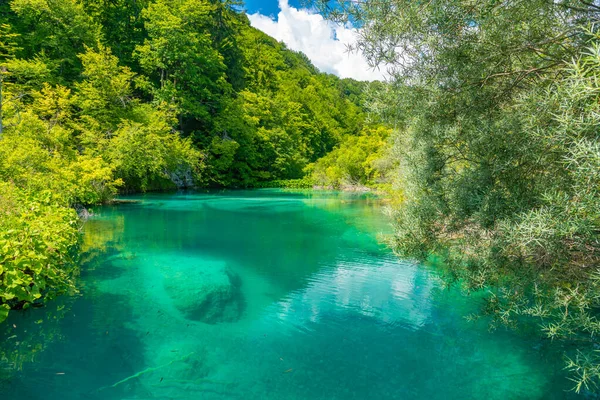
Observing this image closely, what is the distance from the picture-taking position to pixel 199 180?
36562 millimetres

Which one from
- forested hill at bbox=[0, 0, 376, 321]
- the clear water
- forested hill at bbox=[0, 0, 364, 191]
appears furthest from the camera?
forested hill at bbox=[0, 0, 364, 191]

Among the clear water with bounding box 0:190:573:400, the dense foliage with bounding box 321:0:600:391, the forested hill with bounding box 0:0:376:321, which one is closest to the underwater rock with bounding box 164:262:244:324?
the clear water with bounding box 0:190:573:400

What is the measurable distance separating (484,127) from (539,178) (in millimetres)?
932

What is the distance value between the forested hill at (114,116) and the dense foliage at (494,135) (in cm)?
573

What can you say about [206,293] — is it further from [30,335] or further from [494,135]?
[494,135]

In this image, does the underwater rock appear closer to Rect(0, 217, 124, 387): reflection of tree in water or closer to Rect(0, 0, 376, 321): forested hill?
Rect(0, 217, 124, 387): reflection of tree in water

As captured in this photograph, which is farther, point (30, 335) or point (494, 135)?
point (30, 335)

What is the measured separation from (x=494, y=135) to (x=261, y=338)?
480cm

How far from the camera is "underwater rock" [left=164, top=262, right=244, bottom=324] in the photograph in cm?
727

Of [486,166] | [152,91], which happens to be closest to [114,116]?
[152,91]

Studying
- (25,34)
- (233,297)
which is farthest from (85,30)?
(233,297)

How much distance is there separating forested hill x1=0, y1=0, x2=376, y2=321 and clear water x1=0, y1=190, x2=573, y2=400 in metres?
0.96

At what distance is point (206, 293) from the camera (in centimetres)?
824

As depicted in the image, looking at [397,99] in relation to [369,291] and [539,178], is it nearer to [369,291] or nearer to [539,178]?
[539,178]
